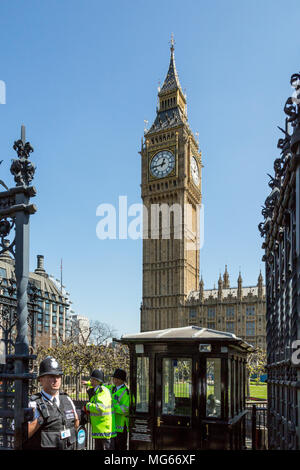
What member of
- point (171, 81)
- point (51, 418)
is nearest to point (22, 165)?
point (51, 418)

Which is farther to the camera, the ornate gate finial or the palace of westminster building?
the palace of westminster building

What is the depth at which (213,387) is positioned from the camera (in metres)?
9.04

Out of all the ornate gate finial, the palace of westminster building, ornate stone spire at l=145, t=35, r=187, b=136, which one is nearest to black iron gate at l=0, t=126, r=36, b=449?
the ornate gate finial

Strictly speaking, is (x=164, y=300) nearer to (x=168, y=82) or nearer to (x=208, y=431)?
(x=168, y=82)

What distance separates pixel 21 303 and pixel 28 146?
7.19 ft

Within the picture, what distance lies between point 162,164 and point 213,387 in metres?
74.8

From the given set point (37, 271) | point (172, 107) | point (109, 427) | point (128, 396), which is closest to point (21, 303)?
point (109, 427)

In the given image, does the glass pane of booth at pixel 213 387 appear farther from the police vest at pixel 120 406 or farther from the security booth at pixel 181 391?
the police vest at pixel 120 406

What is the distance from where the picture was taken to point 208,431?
28.6 ft

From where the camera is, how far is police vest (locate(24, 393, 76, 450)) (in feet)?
16.9

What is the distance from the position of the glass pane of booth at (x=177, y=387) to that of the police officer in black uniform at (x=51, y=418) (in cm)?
396

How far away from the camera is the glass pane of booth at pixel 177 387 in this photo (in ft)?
29.3

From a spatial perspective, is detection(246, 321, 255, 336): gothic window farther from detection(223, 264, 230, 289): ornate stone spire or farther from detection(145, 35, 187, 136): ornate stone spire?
detection(145, 35, 187, 136): ornate stone spire

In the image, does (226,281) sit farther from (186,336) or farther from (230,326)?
(186,336)
